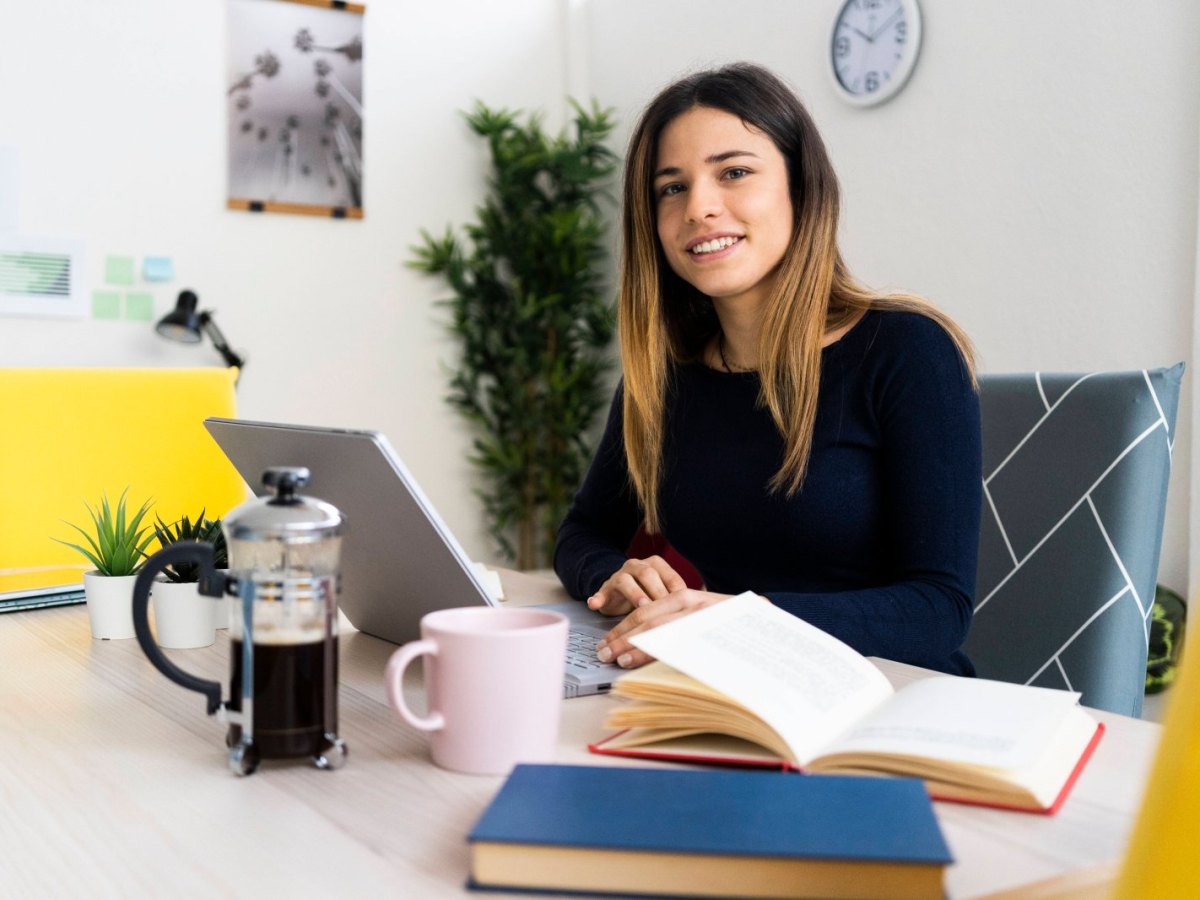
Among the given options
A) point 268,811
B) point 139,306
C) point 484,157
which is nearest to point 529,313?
point 484,157

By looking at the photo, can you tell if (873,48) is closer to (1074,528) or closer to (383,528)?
(1074,528)

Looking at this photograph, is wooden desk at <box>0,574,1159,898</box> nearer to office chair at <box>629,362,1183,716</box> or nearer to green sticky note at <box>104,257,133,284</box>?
office chair at <box>629,362,1183,716</box>

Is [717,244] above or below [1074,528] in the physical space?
above

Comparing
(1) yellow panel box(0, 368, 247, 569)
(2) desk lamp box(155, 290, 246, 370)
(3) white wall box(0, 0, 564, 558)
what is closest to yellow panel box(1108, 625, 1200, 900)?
(1) yellow panel box(0, 368, 247, 569)

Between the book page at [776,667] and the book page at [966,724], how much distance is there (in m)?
0.02

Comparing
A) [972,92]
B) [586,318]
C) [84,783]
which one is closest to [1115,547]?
[84,783]

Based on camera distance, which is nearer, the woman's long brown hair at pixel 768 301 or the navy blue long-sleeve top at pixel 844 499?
the navy blue long-sleeve top at pixel 844 499

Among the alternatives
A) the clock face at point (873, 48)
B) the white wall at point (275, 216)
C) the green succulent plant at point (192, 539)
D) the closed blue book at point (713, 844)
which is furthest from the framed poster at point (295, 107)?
the closed blue book at point (713, 844)

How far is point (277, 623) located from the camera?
27.0 inches

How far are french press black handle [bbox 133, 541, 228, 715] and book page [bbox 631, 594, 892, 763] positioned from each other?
0.89ft

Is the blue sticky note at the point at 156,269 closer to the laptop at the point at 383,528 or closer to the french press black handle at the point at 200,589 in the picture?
the laptop at the point at 383,528

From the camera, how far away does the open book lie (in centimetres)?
65

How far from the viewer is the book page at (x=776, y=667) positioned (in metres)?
0.71

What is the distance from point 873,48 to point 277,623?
282 cm
